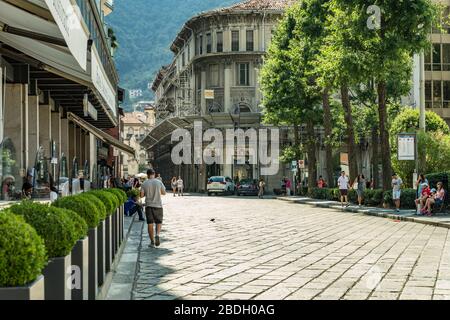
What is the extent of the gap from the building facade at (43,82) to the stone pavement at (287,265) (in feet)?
7.67

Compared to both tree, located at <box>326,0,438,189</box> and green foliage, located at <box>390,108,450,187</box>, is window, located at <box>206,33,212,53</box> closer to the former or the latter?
green foliage, located at <box>390,108,450,187</box>

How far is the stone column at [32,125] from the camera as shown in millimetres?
18719

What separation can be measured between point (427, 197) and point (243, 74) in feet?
148

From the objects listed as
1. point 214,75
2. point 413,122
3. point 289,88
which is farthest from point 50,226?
point 214,75

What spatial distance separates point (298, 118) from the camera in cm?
4575

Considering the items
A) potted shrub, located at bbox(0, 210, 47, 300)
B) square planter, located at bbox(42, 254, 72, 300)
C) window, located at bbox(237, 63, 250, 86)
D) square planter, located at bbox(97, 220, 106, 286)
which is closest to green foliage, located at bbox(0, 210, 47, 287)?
potted shrub, located at bbox(0, 210, 47, 300)

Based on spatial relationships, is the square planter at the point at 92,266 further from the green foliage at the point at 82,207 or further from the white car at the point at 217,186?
the white car at the point at 217,186

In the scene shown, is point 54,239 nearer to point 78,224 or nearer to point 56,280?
point 56,280

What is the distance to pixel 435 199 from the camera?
2620cm

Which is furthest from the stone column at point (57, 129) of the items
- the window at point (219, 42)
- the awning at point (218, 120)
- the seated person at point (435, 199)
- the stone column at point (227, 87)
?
the window at point (219, 42)

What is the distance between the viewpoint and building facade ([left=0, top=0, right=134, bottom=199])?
993 cm
